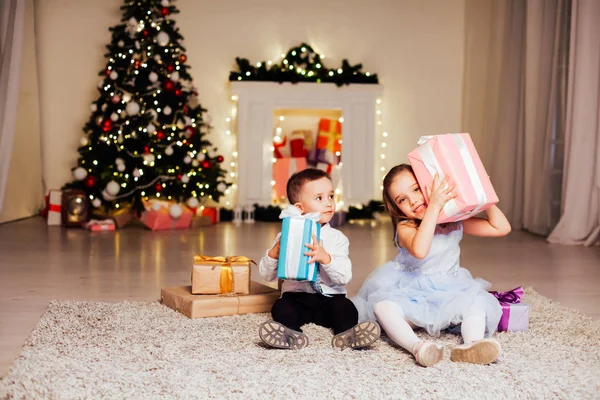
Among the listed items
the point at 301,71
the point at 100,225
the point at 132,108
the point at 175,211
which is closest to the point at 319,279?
the point at 175,211

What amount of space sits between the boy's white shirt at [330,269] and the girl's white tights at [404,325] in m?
0.17

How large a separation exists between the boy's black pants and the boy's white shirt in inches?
1.1

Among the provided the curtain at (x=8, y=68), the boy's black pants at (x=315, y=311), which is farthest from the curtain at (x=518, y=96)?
the curtain at (x=8, y=68)

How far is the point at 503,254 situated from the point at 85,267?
246cm

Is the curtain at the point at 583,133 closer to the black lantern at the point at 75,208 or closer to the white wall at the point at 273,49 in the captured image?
the white wall at the point at 273,49

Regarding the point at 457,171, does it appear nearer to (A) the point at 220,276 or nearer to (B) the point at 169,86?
(A) the point at 220,276

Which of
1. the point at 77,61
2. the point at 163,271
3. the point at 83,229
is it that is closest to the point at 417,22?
the point at 77,61

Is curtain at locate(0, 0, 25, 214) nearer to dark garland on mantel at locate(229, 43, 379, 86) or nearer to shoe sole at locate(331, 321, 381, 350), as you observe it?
dark garland on mantel at locate(229, 43, 379, 86)

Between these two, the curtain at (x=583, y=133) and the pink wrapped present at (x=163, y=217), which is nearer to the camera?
the curtain at (x=583, y=133)

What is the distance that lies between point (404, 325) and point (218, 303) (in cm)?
76

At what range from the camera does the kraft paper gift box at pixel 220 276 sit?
2740mm

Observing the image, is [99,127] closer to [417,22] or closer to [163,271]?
[163,271]

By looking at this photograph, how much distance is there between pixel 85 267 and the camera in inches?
152

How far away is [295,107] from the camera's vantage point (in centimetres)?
684
